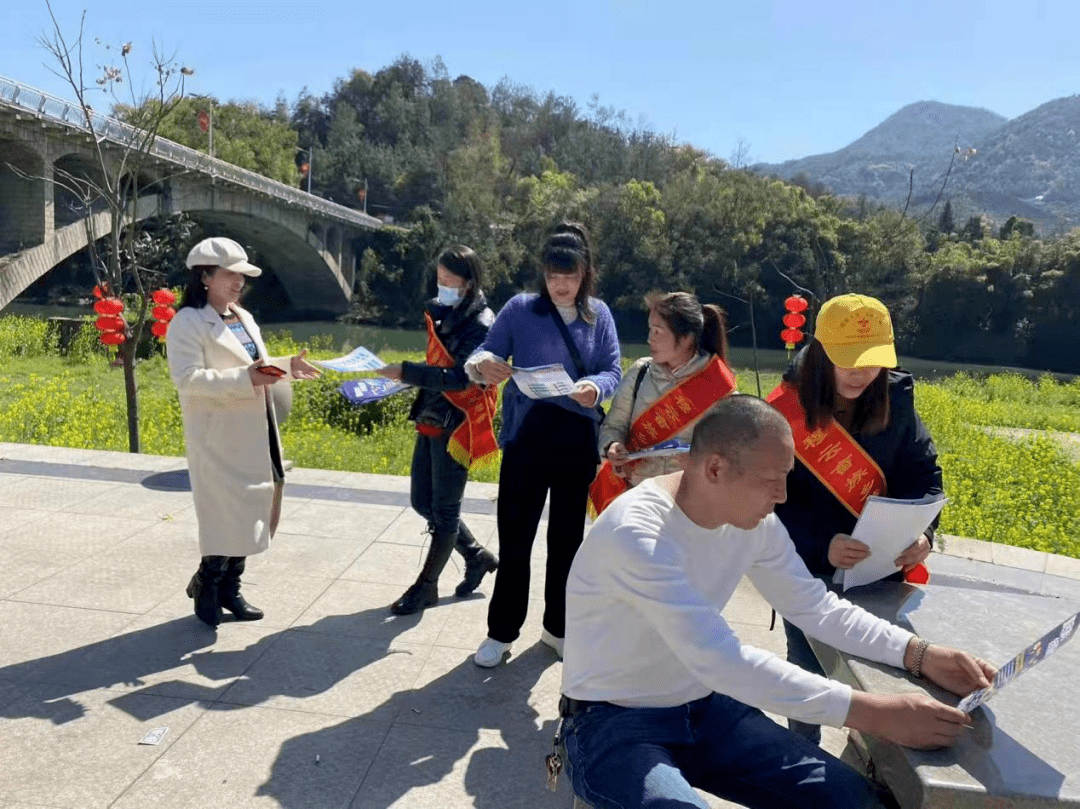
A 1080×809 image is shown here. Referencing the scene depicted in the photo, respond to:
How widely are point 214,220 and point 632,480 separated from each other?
28269mm

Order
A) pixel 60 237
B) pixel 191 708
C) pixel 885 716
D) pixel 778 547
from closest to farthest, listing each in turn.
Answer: pixel 885 716 < pixel 778 547 < pixel 191 708 < pixel 60 237

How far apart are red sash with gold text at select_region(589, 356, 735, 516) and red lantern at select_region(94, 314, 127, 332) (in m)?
5.65

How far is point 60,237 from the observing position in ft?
63.6

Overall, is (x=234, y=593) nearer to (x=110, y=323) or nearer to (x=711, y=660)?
(x=711, y=660)

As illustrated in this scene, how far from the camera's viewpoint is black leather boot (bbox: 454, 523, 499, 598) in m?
3.71

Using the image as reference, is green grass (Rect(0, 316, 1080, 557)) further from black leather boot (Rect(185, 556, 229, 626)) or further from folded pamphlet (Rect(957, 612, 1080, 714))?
folded pamphlet (Rect(957, 612, 1080, 714))

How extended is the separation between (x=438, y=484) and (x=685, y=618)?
6.50 ft

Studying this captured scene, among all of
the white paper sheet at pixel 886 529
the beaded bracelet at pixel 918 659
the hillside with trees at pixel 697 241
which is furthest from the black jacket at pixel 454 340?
the hillside with trees at pixel 697 241

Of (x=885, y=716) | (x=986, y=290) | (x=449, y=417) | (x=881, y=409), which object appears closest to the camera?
(x=885, y=716)

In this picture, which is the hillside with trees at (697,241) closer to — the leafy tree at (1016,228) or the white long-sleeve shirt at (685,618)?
the leafy tree at (1016,228)

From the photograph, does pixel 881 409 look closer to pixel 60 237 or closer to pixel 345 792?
pixel 345 792

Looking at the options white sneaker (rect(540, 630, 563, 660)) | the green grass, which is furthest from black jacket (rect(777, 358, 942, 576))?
the green grass

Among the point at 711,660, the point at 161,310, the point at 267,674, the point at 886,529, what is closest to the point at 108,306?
the point at 161,310

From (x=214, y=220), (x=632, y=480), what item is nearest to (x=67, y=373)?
(x=632, y=480)
